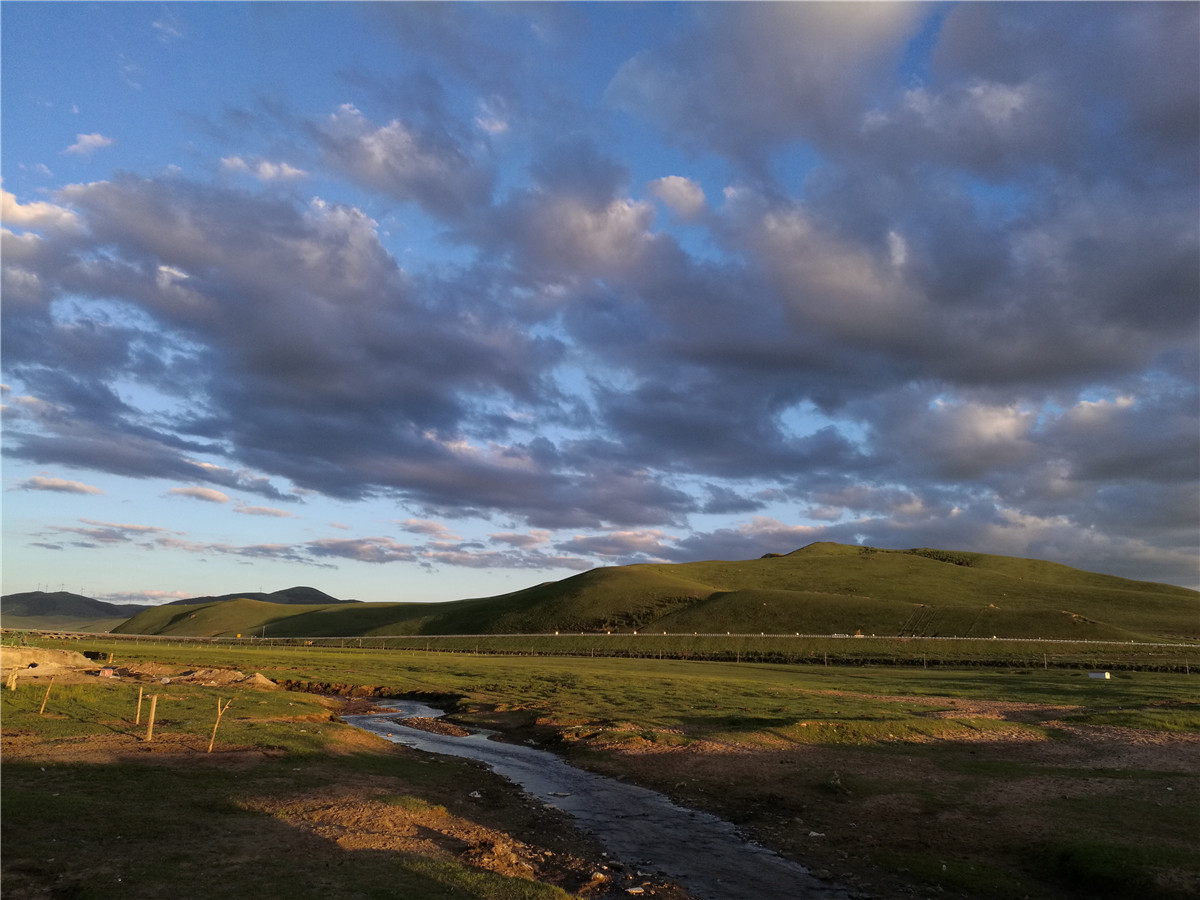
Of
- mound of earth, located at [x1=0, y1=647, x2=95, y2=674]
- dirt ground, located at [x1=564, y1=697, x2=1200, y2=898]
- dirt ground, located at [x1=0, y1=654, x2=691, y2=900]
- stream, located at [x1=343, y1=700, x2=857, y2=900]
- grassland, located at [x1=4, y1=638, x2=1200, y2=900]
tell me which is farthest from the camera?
mound of earth, located at [x1=0, y1=647, x2=95, y2=674]

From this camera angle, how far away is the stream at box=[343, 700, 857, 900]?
2175cm

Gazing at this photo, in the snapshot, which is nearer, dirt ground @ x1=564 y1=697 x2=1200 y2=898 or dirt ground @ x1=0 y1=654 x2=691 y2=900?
dirt ground @ x1=0 y1=654 x2=691 y2=900

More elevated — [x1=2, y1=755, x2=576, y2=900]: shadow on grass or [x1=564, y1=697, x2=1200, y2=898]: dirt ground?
[x1=2, y1=755, x2=576, y2=900]: shadow on grass

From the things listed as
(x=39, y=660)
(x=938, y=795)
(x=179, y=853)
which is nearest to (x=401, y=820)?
(x=179, y=853)

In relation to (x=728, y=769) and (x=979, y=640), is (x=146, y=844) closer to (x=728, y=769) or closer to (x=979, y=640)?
(x=728, y=769)

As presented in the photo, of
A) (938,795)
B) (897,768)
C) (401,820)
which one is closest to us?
(401,820)

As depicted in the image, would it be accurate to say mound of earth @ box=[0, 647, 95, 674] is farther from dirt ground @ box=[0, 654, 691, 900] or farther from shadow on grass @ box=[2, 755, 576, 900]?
shadow on grass @ box=[2, 755, 576, 900]

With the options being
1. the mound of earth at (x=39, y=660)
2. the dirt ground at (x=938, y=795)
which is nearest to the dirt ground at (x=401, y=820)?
the dirt ground at (x=938, y=795)

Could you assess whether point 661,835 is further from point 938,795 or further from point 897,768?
point 897,768

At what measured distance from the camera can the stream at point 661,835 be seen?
2175 centimetres

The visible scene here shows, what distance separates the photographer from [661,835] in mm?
26688

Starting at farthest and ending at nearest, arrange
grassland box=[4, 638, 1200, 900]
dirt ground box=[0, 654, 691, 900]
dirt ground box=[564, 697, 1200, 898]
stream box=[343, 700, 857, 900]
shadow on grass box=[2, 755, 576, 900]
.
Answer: dirt ground box=[564, 697, 1200, 898], grassland box=[4, 638, 1200, 900], stream box=[343, 700, 857, 900], dirt ground box=[0, 654, 691, 900], shadow on grass box=[2, 755, 576, 900]

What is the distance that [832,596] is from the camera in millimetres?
188000

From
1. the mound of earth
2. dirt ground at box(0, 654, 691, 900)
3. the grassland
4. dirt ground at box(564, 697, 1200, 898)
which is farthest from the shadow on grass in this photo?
the mound of earth
